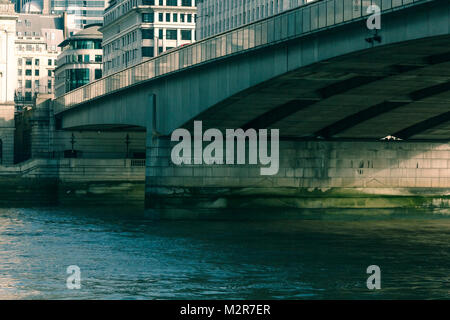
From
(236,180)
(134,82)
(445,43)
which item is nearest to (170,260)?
(445,43)

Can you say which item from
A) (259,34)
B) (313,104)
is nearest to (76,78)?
(313,104)

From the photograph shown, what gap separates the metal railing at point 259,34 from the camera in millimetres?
34688

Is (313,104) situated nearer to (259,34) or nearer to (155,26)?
(259,34)

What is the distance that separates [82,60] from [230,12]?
175 ft

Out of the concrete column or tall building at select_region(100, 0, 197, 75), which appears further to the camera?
tall building at select_region(100, 0, 197, 75)

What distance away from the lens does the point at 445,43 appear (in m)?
32.4

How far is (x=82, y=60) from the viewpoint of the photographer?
163 metres

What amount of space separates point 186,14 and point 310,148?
7880 cm

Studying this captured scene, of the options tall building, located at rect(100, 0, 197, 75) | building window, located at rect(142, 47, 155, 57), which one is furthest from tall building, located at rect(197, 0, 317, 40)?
building window, located at rect(142, 47, 155, 57)

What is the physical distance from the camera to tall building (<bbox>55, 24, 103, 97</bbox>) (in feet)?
527
